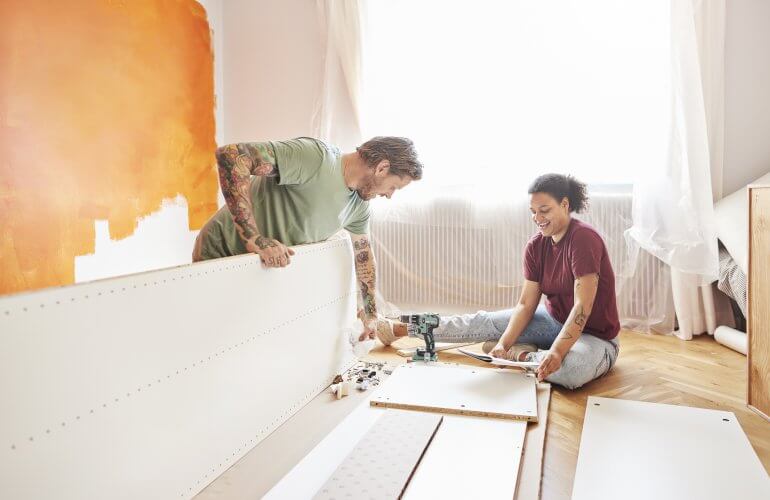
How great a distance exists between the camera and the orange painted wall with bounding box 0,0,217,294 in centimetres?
247

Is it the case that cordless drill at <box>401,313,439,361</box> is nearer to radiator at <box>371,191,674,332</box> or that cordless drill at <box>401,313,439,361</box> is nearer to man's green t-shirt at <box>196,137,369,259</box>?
man's green t-shirt at <box>196,137,369,259</box>

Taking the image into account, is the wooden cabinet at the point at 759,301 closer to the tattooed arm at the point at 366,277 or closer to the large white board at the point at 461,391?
the large white board at the point at 461,391

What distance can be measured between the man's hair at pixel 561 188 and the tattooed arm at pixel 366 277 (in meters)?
0.72

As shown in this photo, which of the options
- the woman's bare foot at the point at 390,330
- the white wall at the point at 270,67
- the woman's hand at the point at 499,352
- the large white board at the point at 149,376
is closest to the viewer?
the large white board at the point at 149,376

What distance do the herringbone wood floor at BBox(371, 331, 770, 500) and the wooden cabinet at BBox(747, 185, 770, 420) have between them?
97 millimetres

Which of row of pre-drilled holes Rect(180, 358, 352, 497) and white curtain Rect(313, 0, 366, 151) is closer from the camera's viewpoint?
row of pre-drilled holes Rect(180, 358, 352, 497)

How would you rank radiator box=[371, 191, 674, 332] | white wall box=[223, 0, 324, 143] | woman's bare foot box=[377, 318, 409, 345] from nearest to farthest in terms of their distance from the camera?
woman's bare foot box=[377, 318, 409, 345]
radiator box=[371, 191, 674, 332]
white wall box=[223, 0, 324, 143]

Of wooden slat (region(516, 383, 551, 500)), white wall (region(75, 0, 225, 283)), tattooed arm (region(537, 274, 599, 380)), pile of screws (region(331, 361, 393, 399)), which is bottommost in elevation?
wooden slat (region(516, 383, 551, 500))

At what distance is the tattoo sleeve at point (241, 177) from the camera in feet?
5.78

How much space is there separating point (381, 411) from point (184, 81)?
2.59 metres

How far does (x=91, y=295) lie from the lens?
1.14 m

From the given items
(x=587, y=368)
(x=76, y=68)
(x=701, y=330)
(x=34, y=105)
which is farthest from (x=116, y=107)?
(x=701, y=330)

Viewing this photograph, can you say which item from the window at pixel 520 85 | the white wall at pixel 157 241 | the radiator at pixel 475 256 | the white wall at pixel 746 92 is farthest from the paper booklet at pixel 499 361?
the white wall at pixel 157 241

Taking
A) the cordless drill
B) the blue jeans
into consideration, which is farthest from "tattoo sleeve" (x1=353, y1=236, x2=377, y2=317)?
the blue jeans
